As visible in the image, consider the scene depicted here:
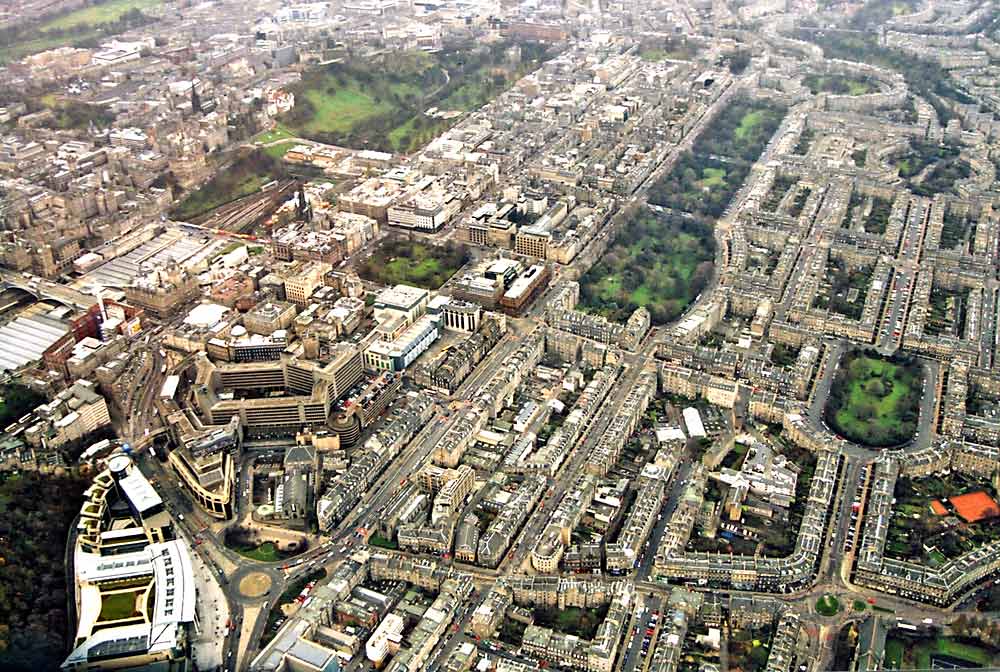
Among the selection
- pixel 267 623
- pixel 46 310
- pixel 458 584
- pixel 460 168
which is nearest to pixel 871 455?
pixel 458 584

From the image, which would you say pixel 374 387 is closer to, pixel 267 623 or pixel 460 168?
pixel 267 623

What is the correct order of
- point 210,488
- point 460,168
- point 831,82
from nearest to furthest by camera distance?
point 210,488, point 460,168, point 831,82

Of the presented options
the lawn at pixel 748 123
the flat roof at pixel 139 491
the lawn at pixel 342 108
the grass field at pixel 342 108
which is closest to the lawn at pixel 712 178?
the lawn at pixel 748 123

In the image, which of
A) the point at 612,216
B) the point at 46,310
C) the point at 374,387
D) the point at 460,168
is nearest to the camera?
the point at 374,387

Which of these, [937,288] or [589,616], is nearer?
[589,616]

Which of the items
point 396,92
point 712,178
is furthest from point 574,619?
point 396,92

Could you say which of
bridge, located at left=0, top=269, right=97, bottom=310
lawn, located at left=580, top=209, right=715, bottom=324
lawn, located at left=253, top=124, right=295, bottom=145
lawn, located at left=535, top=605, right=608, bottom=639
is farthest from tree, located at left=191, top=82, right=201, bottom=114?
lawn, located at left=535, top=605, right=608, bottom=639

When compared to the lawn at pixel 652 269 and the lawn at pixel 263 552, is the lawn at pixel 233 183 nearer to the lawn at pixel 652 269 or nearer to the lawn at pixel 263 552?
the lawn at pixel 652 269
